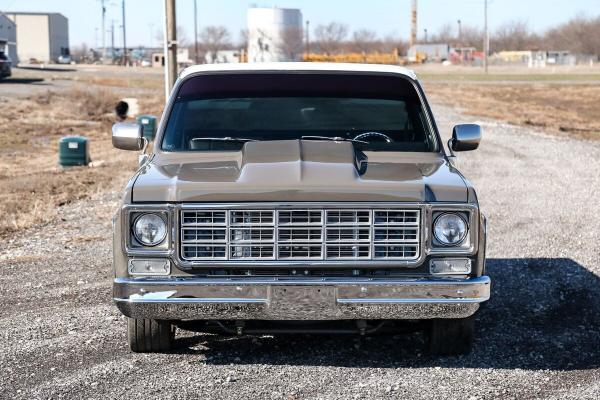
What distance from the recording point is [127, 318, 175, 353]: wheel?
5.38m

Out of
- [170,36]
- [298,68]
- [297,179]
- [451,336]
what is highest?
[170,36]

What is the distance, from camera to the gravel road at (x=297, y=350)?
4.98m

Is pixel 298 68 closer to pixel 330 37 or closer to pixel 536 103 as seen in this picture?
pixel 536 103

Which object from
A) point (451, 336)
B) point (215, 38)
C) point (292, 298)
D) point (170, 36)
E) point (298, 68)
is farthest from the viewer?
point (215, 38)

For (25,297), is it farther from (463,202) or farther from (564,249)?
(564,249)

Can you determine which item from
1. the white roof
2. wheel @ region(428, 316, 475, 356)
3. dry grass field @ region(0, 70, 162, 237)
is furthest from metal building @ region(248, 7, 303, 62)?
wheel @ region(428, 316, 475, 356)

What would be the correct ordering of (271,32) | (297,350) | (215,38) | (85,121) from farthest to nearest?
(215,38) → (271,32) → (85,121) → (297,350)

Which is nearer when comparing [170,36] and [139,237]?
[139,237]

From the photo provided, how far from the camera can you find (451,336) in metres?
5.42

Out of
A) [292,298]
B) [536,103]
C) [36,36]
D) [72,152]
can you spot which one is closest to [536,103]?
[536,103]

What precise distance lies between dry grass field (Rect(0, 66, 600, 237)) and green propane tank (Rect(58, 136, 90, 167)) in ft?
0.65

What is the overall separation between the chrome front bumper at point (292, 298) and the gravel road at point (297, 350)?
0.41 m

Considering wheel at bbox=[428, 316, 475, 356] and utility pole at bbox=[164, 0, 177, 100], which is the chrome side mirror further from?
utility pole at bbox=[164, 0, 177, 100]

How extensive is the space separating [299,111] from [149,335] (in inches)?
73.1
